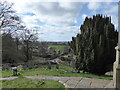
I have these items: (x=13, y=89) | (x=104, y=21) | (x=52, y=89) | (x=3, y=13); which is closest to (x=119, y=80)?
(x=52, y=89)

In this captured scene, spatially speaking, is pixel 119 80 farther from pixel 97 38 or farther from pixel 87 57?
pixel 97 38

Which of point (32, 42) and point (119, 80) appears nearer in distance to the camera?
point (119, 80)

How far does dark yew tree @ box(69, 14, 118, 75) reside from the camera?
8047 mm

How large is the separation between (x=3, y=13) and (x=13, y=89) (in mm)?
15504

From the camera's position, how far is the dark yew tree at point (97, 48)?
8.05 metres

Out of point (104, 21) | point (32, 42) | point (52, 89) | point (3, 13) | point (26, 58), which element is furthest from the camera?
point (32, 42)

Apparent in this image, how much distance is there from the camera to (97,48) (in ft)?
26.5

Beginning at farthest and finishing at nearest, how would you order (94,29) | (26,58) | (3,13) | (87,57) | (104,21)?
(26,58), (3,13), (104,21), (94,29), (87,57)

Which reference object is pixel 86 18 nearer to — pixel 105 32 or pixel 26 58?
pixel 105 32

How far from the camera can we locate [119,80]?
14.1 ft

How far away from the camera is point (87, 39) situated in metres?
8.71

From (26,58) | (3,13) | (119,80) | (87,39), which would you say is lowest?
(26,58)

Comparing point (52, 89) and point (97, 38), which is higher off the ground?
point (97, 38)

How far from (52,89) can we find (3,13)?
16125mm
